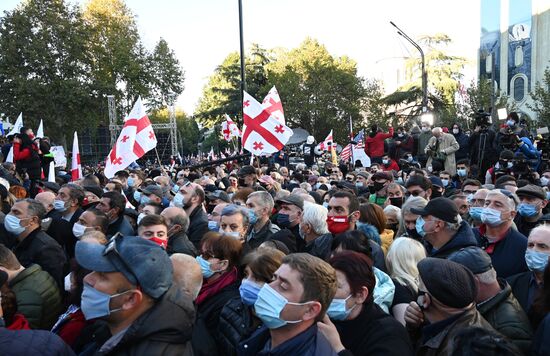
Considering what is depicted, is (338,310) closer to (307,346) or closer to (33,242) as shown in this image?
(307,346)

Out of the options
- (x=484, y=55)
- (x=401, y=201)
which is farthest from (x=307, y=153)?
(x=484, y=55)

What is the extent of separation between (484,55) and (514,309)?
57.7m

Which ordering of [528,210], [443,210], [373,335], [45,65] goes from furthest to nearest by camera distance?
[45,65] → [528,210] → [443,210] → [373,335]

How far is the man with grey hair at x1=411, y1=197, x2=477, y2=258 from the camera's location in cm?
433

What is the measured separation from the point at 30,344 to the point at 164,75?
4436cm

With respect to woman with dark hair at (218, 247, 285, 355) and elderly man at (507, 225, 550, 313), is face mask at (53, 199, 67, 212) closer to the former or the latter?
woman with dark hair at (218, 247, 285, 355)

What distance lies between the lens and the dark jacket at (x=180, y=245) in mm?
5129

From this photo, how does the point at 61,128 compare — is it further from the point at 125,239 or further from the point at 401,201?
the point at 125,239

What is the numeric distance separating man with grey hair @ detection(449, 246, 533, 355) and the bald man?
5.54 ft

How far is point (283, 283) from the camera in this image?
276cm

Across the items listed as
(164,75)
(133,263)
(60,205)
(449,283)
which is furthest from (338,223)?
(164,75)

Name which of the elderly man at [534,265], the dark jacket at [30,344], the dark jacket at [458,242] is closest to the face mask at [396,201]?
the dark jacket at [458,242]

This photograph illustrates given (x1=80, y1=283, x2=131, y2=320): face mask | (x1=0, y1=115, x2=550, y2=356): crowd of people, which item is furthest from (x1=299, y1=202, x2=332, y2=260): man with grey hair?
(x1=80, y1=283, x2=131, y2=320): face mask

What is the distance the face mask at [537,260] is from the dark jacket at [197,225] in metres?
3.68
